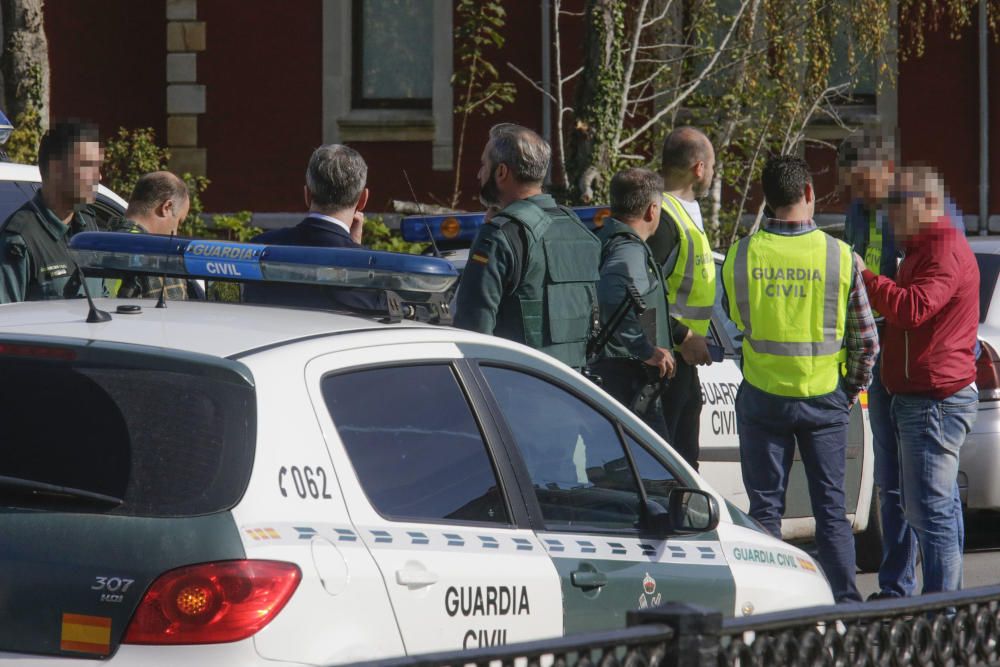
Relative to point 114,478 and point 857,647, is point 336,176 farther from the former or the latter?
point 857,647

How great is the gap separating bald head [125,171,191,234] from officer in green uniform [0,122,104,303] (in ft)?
0.65

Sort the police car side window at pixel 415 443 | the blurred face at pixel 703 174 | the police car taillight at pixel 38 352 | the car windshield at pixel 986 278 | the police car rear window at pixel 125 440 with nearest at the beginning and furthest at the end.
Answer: the police car rear window at pixel 125 440, the police car taillight at pixel 38 352, the police car side window at pixel 415 443, the blurred face at pixel 703 174, the car windshield at pixel 986 278

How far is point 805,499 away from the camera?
7.18 m

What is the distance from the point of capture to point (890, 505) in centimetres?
643

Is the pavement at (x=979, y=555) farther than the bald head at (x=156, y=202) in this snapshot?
Yes

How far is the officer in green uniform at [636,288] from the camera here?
19.7 ft

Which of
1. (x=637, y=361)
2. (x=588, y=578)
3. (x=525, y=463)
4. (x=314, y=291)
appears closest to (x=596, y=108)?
(x=637, y=361)

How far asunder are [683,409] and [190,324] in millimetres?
3172

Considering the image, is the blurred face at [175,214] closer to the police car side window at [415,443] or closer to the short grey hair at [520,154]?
the short grey hair at [520,154]

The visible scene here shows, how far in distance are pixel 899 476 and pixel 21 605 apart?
13.8 feet

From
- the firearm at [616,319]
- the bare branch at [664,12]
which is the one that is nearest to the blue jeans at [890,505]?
the firearm at [616,319]

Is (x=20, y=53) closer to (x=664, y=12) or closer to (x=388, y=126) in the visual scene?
(x=664, y=12)

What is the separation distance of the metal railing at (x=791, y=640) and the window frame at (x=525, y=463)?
1.82 ft

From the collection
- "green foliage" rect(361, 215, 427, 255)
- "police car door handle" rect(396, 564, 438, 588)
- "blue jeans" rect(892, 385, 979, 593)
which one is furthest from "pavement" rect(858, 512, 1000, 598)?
"green foliage" rect(361, 215, 427, 255)
